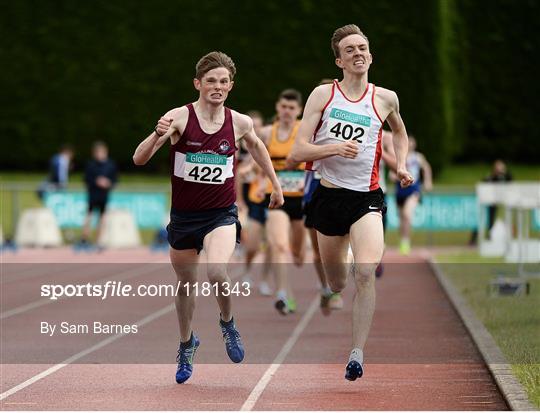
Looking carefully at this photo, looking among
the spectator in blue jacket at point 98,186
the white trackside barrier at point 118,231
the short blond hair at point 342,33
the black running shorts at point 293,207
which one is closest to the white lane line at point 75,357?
the black running shorts at point 293,207

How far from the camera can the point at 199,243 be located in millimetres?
9312

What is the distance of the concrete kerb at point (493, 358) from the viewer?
8260mm

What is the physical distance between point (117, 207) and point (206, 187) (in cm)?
1812

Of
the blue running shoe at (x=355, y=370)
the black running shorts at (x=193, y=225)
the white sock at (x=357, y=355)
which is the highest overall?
the black running shorts at (x=193, y=225)

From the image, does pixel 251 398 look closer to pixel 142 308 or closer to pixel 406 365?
pixel 406 365

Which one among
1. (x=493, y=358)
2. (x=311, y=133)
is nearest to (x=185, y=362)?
(x=311, y=133)

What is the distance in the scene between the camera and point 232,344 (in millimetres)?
9359

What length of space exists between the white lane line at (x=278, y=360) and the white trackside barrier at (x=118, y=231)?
37.4ft

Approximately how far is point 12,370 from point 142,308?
5.12 meters

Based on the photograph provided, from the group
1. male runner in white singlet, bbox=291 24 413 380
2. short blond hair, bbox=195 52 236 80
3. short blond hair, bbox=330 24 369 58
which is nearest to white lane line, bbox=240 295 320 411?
male runner in white singlet, bbox=291 24 413 380

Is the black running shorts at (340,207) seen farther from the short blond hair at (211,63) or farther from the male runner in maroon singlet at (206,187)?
the short blond hair at (211,63)

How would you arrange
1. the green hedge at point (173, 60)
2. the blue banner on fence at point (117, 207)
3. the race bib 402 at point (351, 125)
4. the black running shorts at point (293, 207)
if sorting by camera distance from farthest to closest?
the green hedge at point (173, 60) < the blue banner on fence at point (117, 207) < the black running shorts at point (293, 207) < the race bib 402 at point (351, 125)

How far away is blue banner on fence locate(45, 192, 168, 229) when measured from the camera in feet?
88.5

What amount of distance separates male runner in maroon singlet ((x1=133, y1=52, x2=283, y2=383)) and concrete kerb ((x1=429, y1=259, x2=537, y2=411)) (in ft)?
5.49
